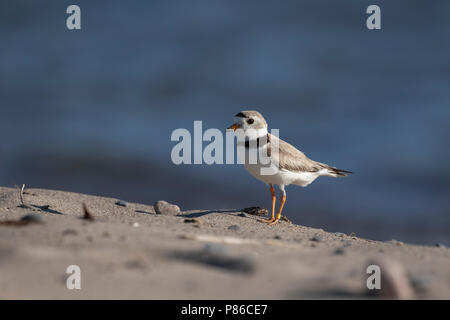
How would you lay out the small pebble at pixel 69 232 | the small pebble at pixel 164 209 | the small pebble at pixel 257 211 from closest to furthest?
the small pebble at pixel 69 232 < the small pebble at pixel 164 209 < the small pebble at pixel 257 211

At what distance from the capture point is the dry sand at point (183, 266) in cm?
273

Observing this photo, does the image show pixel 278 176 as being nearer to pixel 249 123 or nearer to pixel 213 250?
pixel 249 123

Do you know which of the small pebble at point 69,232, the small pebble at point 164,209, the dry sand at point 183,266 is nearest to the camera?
the dry sand at point 183,266

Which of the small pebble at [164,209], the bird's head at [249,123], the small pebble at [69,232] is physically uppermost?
the bird's head at [249,123]

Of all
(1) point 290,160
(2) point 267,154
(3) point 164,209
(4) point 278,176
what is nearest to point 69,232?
(3) point 164,209

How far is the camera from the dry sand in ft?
8.96

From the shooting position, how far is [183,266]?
3.08 metres

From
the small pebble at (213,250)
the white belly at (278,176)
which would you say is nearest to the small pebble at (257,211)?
the white belly at (278,176)

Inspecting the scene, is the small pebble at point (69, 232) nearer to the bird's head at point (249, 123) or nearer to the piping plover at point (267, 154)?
the piping plover at point (267, 154)

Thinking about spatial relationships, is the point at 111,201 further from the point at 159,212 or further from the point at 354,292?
the point at 354,292

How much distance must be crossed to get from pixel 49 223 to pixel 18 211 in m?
1.62

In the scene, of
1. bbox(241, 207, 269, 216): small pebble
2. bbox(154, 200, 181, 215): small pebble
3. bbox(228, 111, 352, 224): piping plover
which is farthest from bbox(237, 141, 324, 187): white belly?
bbox(154, 200, 181, 215): small pebble

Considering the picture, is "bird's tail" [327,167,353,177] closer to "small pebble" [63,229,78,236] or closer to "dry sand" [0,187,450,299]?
"dry sand" [0,187,450,299]

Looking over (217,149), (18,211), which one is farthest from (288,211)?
(18,211)
